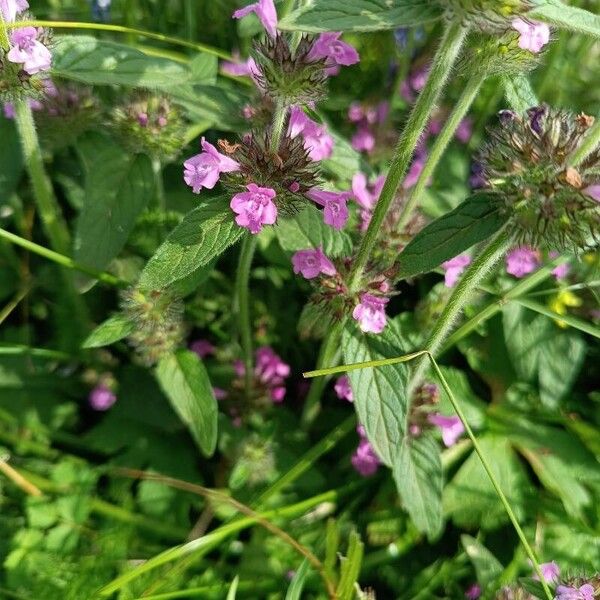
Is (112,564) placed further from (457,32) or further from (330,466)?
(457,32)

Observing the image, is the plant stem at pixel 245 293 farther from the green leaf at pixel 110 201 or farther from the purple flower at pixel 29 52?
the purple flower at pixel 29 52

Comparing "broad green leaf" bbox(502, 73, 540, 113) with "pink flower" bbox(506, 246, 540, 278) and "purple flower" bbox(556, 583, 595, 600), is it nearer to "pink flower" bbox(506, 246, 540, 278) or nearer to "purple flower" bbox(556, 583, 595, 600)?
"pink flower" bbox(506, 246, 540, 278)

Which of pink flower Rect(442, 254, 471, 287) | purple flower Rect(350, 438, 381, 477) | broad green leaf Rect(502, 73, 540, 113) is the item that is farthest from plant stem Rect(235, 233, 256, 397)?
broad green leaf Rect(502, 73, 540, 113)

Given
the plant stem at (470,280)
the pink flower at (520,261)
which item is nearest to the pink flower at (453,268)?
the pink flower at (520,261)

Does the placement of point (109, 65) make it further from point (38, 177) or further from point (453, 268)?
point (453, 268)

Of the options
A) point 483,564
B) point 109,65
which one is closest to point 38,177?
point 109,65

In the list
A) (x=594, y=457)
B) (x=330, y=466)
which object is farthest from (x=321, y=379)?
(x=594, y=457)
